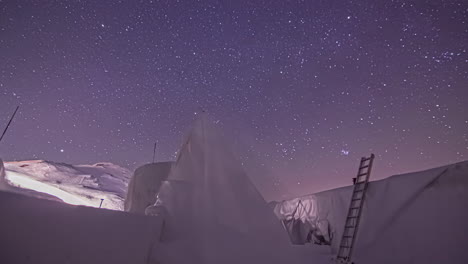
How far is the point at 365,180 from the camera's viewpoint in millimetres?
5078

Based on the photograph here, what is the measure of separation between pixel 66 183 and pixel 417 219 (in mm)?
21808

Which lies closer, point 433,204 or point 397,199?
point 433,204

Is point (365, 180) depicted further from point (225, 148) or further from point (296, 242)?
point (296, 242)

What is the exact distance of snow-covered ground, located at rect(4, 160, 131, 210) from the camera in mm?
18292

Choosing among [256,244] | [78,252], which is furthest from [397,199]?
[78,252]

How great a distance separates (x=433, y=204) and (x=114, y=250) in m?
4.41

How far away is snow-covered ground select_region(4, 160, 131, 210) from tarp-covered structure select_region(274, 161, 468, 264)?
748 inches

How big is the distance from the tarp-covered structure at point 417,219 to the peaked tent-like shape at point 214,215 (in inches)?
81.3

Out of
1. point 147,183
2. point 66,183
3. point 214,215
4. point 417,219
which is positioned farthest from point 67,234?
point 66,183

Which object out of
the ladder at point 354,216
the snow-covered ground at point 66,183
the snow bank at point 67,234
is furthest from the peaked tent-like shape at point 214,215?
the snow-covered ground at point 66,183

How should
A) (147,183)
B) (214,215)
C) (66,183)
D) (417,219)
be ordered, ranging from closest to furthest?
(214,215), (417,219), (147,183), (66,183)

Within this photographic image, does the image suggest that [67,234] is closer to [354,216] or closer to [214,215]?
[214,215]

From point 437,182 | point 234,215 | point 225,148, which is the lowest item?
point 234,215

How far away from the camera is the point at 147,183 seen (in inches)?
336
